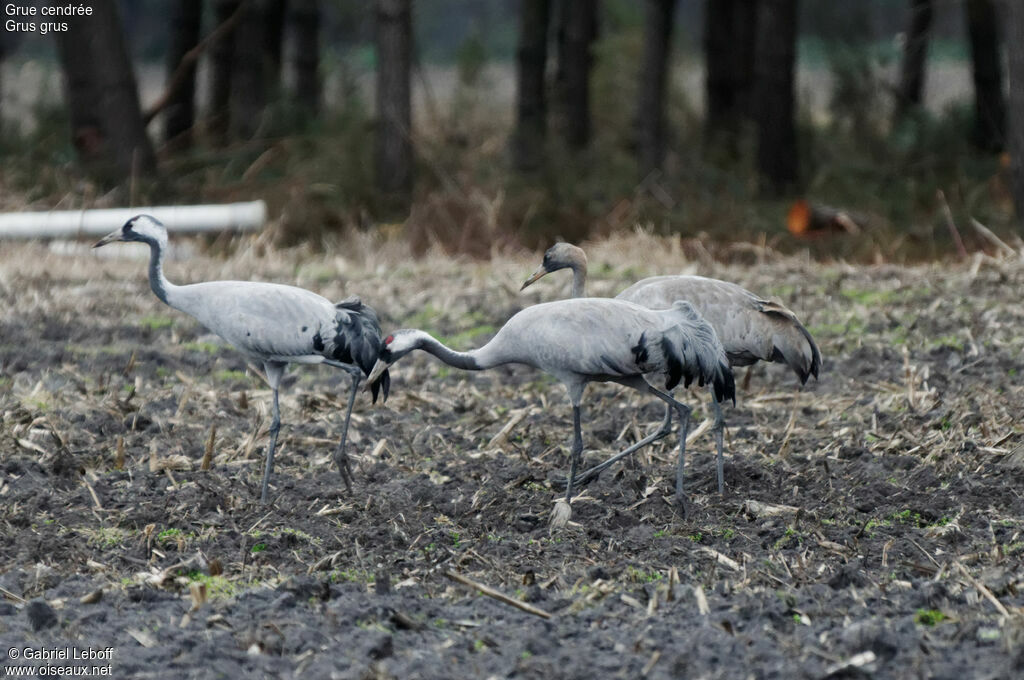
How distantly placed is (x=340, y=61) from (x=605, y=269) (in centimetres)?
972

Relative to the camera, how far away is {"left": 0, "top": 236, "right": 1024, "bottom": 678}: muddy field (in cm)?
367

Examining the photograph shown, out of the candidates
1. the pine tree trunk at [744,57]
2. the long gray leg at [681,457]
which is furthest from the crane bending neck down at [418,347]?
the pine tree trunk at [744,57]

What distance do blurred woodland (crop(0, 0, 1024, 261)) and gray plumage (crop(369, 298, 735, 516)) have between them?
4.61 metres

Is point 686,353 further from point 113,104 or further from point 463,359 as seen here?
point 113,104

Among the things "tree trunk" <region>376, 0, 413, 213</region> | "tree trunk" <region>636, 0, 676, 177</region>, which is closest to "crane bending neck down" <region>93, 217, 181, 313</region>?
"tree trunk" <region>376, 0, 413, 213</region>

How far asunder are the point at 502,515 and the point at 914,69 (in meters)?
12.9

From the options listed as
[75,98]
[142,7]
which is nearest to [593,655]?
[75,98]

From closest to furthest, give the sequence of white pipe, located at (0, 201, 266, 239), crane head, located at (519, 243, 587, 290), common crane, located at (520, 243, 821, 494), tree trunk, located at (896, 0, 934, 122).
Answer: common crane, located at (520, 243, 821, 494) < crane head, located at (519, 243, 587, 290) < white pipe, located at (0, 201, 266, 239) < tree trunk, located at (896, 0, 934, 122)

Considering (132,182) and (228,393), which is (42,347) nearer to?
(228,393)

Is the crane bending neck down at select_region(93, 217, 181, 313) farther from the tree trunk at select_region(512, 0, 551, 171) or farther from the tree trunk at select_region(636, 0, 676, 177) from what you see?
the tree trunk at select_region(512, 0, 551, 171)

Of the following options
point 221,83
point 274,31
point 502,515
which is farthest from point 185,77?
point 502,515

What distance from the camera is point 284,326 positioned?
518 centimetres

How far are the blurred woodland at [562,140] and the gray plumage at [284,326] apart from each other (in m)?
5.12

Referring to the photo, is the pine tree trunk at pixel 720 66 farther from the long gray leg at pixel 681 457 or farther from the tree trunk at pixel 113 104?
the long gray leg at pixel 681 457
